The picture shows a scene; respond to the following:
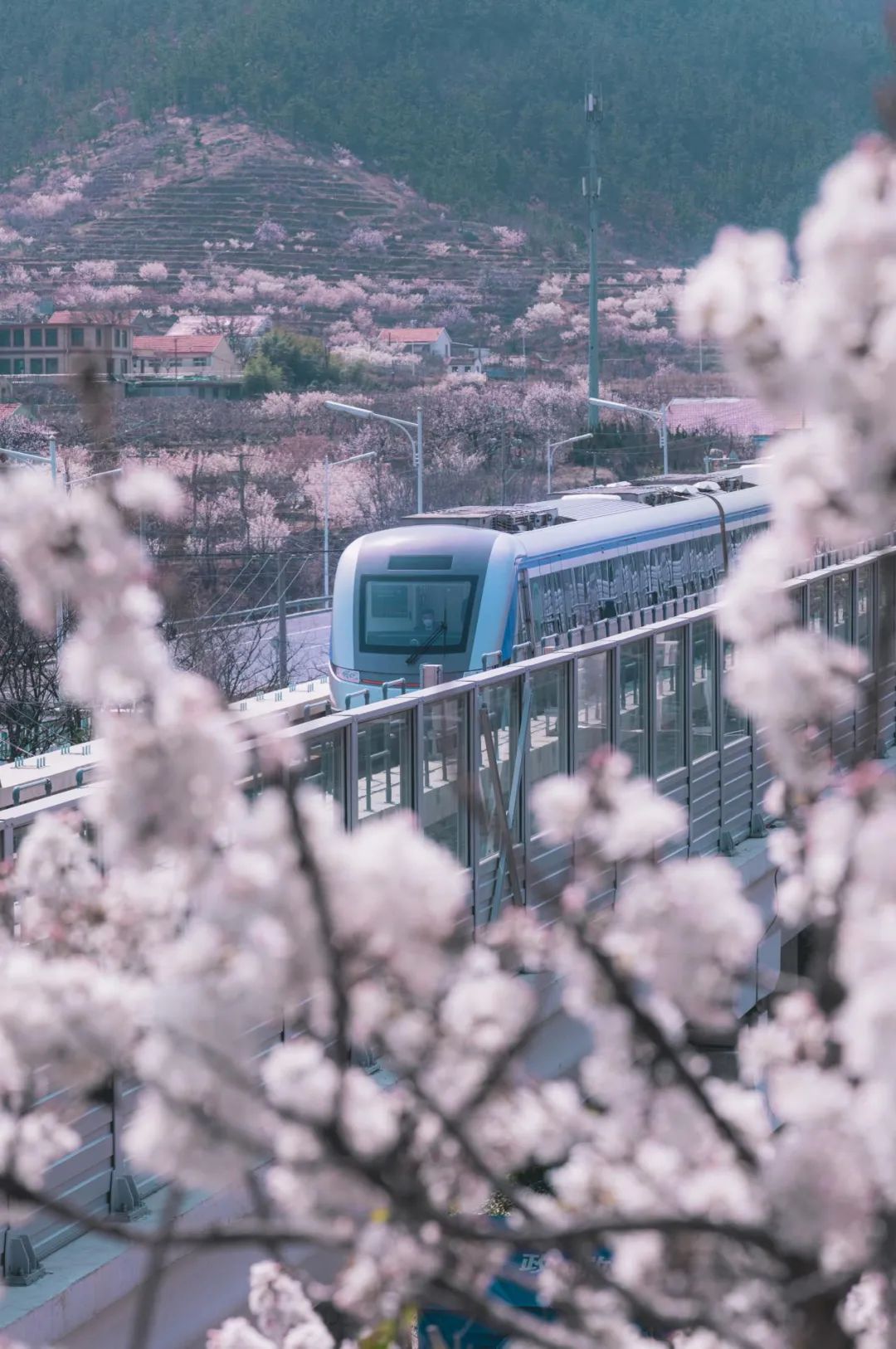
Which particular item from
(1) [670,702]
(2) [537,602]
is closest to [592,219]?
(2) [537,602]

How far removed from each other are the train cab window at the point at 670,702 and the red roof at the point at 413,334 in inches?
3659

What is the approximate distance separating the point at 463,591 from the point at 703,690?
8022mm

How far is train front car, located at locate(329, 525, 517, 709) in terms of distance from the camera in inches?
789

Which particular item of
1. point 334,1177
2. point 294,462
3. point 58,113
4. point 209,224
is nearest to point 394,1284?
point 334,1177

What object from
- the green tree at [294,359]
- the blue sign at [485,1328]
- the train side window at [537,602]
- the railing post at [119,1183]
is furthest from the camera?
the green tree at [294,359]

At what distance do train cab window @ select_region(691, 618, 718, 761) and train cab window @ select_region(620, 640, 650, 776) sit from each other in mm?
787

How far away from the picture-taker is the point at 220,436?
73500mm

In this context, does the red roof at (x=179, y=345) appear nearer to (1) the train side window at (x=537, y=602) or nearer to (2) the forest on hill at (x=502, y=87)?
(2) the forest on hill at (x=502, y=87)

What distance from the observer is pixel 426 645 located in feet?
66.0

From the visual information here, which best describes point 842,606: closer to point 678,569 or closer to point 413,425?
point 678,569

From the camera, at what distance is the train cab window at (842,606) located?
14.8 meters

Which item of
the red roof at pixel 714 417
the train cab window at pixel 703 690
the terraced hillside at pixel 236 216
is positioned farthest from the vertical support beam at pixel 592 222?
the terraced hillside at pixel 236 216

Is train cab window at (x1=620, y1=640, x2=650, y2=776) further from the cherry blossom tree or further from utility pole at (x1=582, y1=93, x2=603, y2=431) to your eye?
utility pole at (x1=582, y1=93, x2=603, y2=431)

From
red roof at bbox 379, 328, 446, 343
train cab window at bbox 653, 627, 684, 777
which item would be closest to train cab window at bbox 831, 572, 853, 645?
train cab window at bbox 653, 627, 684, 777
